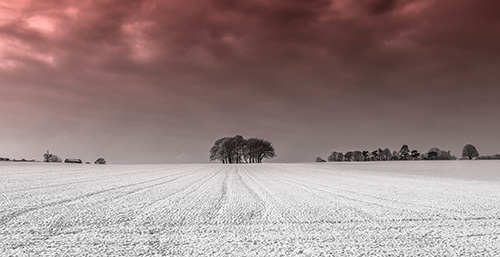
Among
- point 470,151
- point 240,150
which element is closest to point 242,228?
point 240,150

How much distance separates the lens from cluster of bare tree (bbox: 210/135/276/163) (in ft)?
308

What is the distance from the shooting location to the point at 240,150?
312ft

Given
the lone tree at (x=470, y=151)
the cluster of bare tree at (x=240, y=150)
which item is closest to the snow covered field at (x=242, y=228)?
the cluster of bare tree at (x=240, y=150)

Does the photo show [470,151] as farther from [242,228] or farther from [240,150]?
[242,228]

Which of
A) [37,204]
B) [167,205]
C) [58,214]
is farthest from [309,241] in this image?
[37,204]

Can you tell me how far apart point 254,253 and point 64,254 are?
1.92 meters

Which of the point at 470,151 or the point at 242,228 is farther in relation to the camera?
the point at 470,151

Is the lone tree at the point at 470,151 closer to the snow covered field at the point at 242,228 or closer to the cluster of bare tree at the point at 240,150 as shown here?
the cluster of bare tree at the point at 240,150

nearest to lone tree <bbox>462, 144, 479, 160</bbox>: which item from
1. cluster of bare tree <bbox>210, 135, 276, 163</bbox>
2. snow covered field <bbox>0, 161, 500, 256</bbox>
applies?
Result: cluster of bare tree <bbox>210, 135, 276, 163</bbox>

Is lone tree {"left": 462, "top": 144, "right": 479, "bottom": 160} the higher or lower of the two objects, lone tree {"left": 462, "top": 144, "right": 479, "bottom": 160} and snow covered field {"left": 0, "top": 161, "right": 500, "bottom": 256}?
the higher

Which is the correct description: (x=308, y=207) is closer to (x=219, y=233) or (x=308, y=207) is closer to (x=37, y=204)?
(x=219, y=233)

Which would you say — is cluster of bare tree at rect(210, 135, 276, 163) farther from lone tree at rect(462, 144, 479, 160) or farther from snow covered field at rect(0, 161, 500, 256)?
snow covered field at rect(0, 161, 500, 256)

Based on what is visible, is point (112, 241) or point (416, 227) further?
point (416, 227)

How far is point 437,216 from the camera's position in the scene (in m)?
5.89
